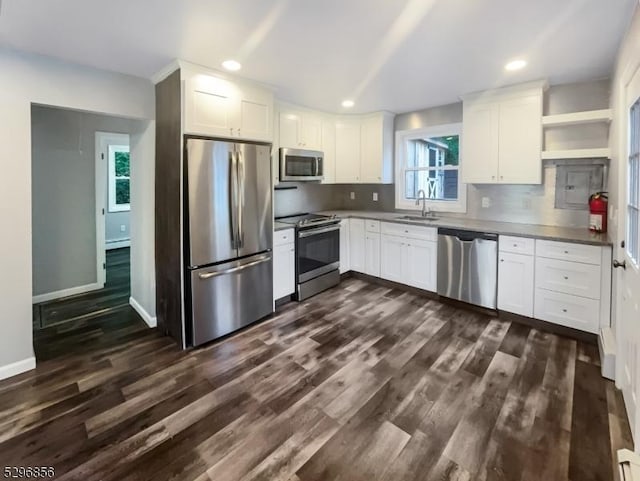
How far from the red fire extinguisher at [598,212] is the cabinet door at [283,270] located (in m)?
3.04

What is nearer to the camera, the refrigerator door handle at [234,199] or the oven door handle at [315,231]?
the refrigerator door handle at [234,199]

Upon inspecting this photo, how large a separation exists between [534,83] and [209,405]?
4.04 m

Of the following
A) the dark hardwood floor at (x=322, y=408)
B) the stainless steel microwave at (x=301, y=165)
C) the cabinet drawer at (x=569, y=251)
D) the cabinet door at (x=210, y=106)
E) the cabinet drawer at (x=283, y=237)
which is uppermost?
the cabinet door at (x=210, y=106)

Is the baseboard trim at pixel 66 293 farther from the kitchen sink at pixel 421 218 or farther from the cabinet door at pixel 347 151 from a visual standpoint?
the kitchen sink at pixel 421 218

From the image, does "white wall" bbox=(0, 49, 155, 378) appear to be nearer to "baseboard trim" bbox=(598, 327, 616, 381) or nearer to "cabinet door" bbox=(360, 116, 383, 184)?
"cabinet door" bbox=(360, 116, 383, 184)

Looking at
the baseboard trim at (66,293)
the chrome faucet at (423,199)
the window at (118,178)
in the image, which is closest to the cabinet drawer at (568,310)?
the chrome faucet at (423,199)

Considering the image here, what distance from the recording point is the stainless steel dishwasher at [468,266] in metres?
3.62

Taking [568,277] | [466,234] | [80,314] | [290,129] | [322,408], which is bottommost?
[322,408]

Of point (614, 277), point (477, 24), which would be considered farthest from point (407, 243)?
point (477, 24)

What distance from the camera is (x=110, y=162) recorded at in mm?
7207

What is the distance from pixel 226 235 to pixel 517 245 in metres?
2.82

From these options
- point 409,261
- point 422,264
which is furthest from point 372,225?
point 422,264

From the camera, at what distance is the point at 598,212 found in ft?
10.7

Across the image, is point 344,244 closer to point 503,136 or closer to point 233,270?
point 233,270
